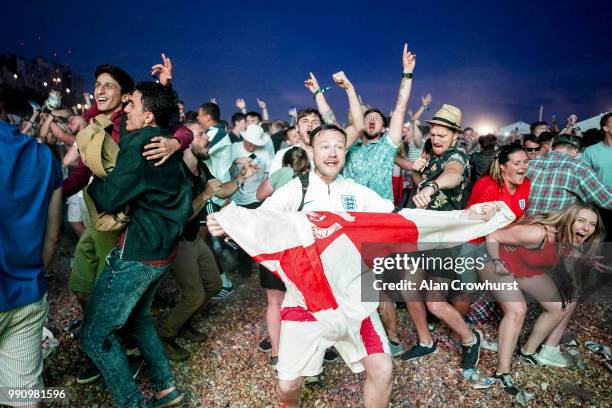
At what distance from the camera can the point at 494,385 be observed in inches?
140

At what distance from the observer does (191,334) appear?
4.24 meters

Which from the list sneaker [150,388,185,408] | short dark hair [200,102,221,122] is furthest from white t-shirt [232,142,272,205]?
sneaker [150,388,185,408]

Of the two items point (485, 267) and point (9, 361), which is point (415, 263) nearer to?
point (485, 267)

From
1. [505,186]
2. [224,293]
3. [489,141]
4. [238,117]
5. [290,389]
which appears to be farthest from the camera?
[238,117]

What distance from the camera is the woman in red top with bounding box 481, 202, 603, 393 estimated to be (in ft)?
11.7

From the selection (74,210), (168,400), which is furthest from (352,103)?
(74,210)

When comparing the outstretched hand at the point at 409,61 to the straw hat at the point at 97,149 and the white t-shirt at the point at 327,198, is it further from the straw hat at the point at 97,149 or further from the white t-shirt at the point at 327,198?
the straw hat at the point at 97,149

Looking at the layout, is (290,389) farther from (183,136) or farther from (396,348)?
(183,136)

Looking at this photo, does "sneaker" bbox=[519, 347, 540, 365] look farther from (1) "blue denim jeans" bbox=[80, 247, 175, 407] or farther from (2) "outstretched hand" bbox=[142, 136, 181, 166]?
(2) "outstretched hand" bbox=[142, 136, 181, 166]

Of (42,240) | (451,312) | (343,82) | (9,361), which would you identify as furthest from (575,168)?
(9,361)

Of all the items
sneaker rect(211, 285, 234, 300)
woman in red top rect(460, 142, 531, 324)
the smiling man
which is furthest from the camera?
sneaker rect(211, 285, 234, 300)

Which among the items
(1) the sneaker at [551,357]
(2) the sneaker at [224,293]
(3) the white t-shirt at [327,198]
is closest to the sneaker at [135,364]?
(2) the sneaker at [224,293]

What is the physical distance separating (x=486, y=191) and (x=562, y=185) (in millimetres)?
1368

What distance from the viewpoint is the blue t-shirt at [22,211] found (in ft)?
6.88
